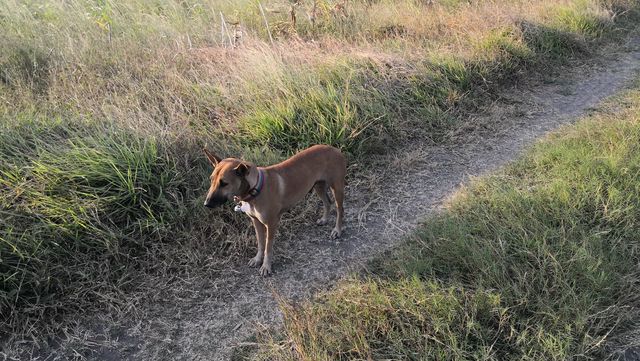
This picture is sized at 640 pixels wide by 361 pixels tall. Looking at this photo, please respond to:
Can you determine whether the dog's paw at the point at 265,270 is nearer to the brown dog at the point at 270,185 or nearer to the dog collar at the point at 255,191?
the brown dog at the point at 270,185

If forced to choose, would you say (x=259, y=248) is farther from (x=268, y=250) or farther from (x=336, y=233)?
(x=336, y=233)

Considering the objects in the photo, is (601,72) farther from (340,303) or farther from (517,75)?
(340,303)

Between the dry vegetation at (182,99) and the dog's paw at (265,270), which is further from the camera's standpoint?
the dog's paw at (265,270)

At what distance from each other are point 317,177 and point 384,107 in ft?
6.19

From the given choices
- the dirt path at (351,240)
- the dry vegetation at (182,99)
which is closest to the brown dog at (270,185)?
the dirt path at (351,240)

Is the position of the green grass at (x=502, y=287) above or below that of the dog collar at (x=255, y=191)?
below

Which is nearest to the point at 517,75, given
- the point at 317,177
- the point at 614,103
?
the point at 614,103

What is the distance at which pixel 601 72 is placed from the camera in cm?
663

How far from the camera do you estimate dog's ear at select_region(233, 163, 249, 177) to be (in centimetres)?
281

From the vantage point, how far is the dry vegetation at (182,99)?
10.3 ft

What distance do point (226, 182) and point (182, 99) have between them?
2466mm

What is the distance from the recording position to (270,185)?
10.2 feet

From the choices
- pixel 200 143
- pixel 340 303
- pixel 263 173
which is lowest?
pixel 340 303

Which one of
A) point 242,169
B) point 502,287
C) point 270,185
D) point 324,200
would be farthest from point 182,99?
point 502,287
